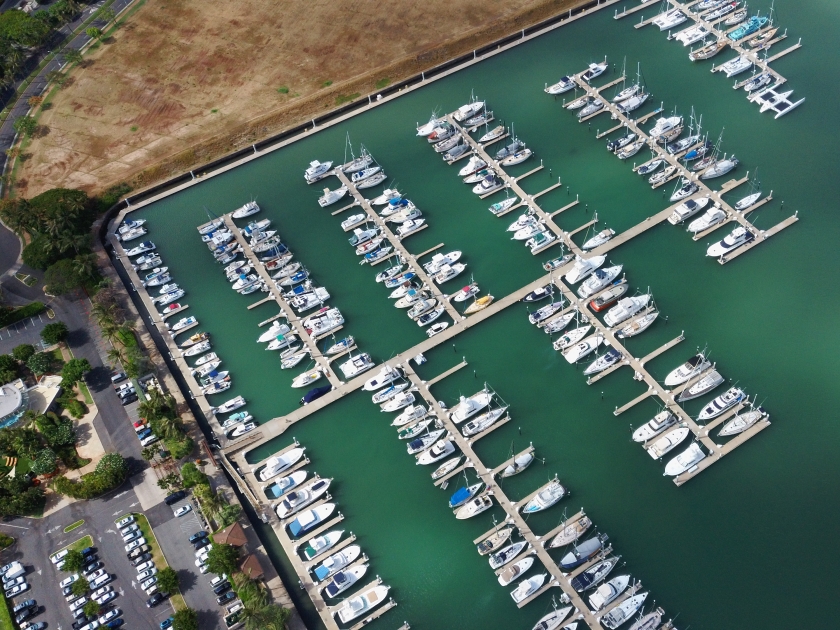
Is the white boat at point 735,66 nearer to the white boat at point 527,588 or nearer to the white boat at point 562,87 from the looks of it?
the white boat at point 562,87

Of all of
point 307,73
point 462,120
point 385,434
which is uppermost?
point 307,73

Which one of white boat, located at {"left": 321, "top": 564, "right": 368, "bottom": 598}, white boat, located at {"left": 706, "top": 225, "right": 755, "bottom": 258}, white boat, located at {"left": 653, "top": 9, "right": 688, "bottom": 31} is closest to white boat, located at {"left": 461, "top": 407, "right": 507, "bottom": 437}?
white boat, located at {"left": 321, "top": 564, "right": 368, "bottom": 598}

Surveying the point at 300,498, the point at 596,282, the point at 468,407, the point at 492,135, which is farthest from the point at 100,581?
the point at 492,135

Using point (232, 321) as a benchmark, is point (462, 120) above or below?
above

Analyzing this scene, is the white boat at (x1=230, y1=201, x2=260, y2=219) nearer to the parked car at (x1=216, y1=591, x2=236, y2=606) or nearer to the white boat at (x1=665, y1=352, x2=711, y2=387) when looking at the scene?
the parked car at (x1=216, y1=591, x2=236, y2=606)

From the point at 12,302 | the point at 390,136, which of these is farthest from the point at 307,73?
the point at 12,302

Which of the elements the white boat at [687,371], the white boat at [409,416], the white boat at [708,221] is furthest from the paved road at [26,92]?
the white boat at [708,221]

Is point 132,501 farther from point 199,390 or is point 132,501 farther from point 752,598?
point 752,598

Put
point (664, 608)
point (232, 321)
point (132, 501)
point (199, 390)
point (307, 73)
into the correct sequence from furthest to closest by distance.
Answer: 1. point (307, 73)
2. point (232, 321)
3. point (199, 390)
4. point (132, 501)
5. point (664, 608)
